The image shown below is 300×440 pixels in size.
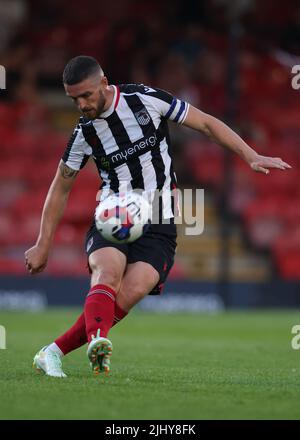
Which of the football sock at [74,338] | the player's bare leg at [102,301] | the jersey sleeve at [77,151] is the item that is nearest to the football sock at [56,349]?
the football sock at [74,338]

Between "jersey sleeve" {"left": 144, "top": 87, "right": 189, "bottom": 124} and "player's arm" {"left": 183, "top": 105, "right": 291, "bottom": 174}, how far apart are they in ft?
0.13

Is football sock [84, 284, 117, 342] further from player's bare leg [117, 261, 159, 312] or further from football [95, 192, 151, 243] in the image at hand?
football [95, 192, 151, 243]

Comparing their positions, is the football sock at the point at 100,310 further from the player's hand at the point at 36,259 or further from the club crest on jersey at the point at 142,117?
the club crest on jersey at the point at 142,117

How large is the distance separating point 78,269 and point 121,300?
29.6ft

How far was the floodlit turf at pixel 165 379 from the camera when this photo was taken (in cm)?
491

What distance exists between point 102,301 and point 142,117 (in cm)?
121

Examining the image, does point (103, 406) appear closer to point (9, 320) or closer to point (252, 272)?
point (9, 320)

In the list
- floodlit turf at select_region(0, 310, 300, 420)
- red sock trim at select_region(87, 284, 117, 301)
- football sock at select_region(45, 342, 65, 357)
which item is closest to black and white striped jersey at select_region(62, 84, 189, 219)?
red sock trim at select_region(87, 284, 117, 301)

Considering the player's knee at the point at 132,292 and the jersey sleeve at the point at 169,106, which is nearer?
the player's knee at the point at 132,292

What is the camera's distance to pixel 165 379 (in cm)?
621

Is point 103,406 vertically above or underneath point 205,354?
underneath

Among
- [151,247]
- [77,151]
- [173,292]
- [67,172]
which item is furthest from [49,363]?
[173,292]

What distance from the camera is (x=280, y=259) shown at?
15.8 meters
